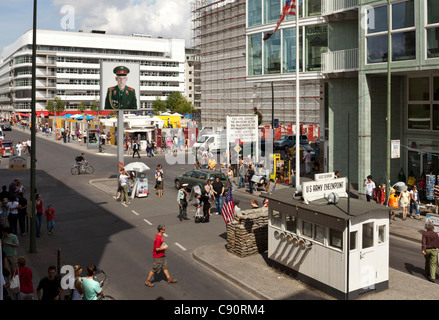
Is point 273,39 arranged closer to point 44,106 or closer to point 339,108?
point 339,108

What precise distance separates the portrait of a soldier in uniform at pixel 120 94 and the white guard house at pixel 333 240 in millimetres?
18298

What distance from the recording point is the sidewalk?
1156 cm

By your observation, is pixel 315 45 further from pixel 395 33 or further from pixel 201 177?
pixel 201 177

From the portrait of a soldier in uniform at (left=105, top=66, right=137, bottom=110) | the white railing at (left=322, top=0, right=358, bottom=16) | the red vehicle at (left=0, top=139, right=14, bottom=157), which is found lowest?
the red vehicle at (left=0, top=139, right=14, bottom=157)

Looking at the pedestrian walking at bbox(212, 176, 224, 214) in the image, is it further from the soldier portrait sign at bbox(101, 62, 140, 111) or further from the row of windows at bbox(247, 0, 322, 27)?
the row of windows at bbox(247, 0, 322, 27)

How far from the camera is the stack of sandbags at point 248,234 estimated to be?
48.0 ft

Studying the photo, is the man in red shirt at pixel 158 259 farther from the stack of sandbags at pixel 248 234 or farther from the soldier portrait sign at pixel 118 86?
the soldier portrait sign at pixel 118 86

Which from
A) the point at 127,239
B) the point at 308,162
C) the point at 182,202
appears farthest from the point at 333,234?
the point at 308,162

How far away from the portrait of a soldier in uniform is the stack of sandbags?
53.5ft

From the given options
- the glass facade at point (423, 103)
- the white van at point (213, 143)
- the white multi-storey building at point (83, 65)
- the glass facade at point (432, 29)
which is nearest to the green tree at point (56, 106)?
the white multi-storey building at point (83, 65)

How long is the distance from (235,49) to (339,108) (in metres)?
51.7

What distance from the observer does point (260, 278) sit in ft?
41.9

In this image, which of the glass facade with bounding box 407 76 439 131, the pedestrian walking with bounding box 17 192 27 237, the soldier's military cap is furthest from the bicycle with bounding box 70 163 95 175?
the glass facade with bounding box 407 76 439 131

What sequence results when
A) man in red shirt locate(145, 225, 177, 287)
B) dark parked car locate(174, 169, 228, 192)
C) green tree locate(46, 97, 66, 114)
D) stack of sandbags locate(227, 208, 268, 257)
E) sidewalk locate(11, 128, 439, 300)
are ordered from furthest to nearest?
green tree locate(46, 97, 66, 114) → dark parked car locate(174, 169, 228, 192) → stack of sandbags locate(227, 208, 268, 257) → man in red shirt locate(145, 225, 177, 287) → sidewalk locate(11, 128, 439, 300)
